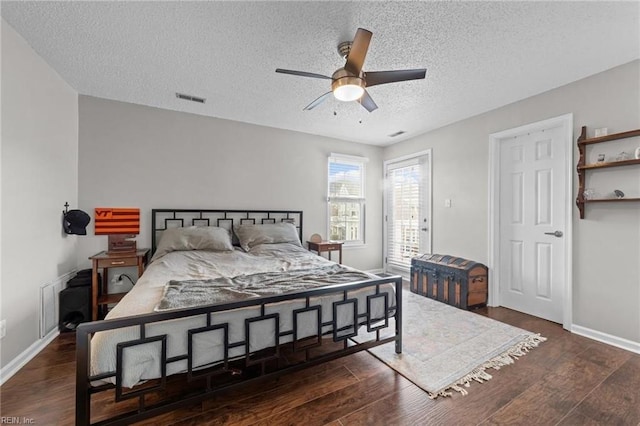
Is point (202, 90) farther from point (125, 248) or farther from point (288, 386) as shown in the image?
point (288, 386)

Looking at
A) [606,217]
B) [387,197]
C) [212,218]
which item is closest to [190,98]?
[212,218]

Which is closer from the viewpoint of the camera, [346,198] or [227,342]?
[227,342]

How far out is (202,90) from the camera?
3.01m

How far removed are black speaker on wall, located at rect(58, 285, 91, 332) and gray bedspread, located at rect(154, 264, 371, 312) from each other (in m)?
1.54

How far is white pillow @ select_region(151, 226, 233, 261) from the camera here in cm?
310

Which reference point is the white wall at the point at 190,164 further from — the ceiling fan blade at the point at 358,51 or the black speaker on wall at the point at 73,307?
the ceiling fan blade at the point at 358,51

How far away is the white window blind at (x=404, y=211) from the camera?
466 centimetres

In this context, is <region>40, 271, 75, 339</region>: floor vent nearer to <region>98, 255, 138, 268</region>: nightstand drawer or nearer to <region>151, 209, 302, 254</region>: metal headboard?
<region>98, 255, 138, 268</region>: nightstand drawer

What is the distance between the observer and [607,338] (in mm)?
2502

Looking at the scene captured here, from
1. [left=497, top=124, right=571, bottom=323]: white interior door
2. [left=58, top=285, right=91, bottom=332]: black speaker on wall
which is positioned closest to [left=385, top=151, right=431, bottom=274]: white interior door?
[left=497, top=124, right=571, bottom=323]: white interior door

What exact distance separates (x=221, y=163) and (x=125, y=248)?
5.26 ft

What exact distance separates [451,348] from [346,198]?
3.05m

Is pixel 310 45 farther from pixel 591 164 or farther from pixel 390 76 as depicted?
pixel 591 164

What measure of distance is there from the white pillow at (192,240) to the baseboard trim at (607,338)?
3814mm
